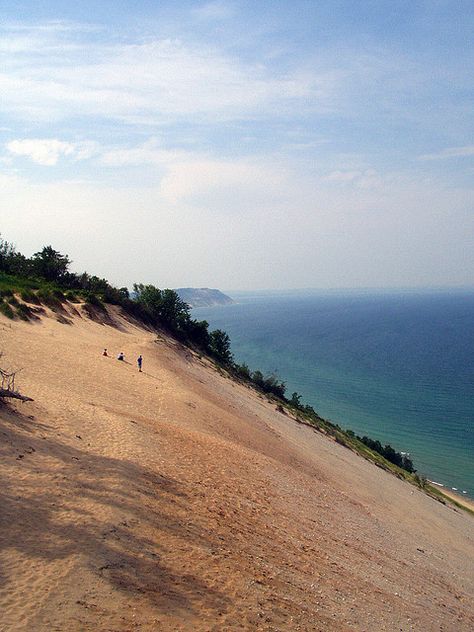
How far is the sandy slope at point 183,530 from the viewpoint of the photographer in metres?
8.50

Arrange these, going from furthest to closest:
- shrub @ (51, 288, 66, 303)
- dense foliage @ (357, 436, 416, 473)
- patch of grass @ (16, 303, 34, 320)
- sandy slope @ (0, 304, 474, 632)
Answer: dense foliage @ (357, 436, 416, 473) < shrub @ (51, 288, 66, 303) < patch of grass @ (16, 303, 34, 320) < sandy slope @ (0, 304, 474, 632)

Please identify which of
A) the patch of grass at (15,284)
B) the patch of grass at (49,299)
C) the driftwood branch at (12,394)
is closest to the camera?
the driftwood branch at (12,394)

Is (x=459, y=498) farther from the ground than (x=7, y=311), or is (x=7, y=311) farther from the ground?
(x=7, y=311)

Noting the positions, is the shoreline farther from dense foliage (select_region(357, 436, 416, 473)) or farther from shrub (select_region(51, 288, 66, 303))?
shrub (select_region(51, 288, 66, 303))

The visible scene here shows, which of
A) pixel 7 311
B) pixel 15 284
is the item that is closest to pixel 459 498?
pixel 7 311

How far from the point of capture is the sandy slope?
27.9ft

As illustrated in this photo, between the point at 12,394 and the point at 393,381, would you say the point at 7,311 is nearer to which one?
the point at 12,394

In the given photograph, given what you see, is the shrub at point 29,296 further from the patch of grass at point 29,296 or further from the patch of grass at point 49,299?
the patch of grass at point 49,299

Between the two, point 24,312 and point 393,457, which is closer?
point 24,312

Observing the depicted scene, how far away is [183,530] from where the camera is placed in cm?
1112

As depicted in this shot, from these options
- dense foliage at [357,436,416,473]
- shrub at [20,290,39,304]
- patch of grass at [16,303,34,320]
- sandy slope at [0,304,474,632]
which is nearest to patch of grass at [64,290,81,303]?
shrub at [20,290,39,304]

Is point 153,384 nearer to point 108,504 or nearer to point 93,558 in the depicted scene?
point 108,504

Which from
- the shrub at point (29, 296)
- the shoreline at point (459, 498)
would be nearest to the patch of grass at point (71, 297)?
the shrub at point (29, 296)

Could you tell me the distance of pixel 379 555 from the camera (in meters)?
15.6
